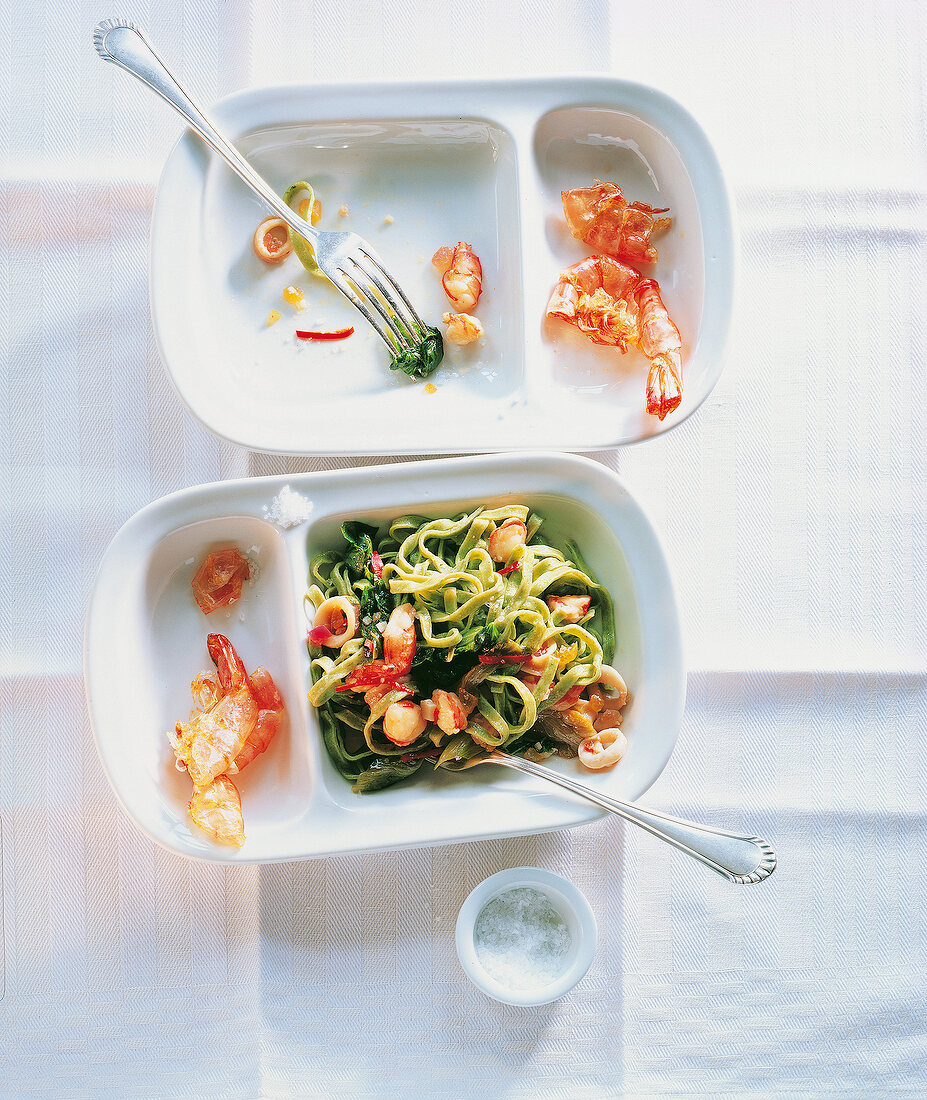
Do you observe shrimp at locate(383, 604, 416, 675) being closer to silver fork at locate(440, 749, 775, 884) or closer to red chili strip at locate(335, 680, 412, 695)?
red chili strip at locate(335, 680, 412, 695)

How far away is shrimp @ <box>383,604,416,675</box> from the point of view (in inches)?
75.1

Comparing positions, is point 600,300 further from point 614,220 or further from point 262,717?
point 262,717

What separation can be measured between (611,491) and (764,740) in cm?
86

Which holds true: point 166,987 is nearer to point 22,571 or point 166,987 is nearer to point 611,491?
point 22,571

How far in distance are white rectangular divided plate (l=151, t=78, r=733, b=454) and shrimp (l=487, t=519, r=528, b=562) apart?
19 cm

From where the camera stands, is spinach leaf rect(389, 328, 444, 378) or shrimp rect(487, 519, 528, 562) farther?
spinach leaf rect(389, 328, 444, 378)

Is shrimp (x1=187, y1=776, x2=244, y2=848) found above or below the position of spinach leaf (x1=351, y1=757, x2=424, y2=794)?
below

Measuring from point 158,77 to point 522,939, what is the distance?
7.26ft

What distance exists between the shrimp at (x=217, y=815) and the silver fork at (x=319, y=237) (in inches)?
44.3

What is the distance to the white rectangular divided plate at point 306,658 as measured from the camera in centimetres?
190

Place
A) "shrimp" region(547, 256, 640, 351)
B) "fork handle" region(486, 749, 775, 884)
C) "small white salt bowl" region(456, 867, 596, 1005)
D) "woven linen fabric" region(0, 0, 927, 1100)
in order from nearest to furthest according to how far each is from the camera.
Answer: "fork handle" region(486, 749, 775, 884) → "small white salt bowl" region(456, 867, 596, 1005) → "shrimp" region(547, 256, 640, 351) → "woven linen fabric" region(0, 0, 927, 1100)

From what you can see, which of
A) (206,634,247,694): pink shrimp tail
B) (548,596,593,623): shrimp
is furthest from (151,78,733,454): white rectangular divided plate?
(206,634,247,694): pink shrimp tail

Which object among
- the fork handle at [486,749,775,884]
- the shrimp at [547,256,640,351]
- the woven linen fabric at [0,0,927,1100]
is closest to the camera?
the fork handle at [486,749,775,884]

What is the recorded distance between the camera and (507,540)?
194cm
